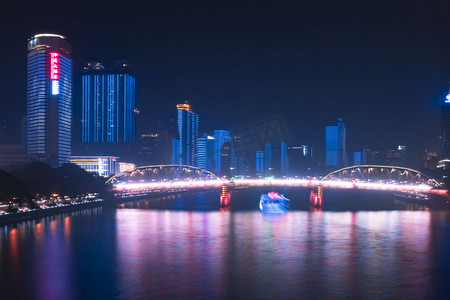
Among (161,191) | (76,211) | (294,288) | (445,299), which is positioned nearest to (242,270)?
(294,288)

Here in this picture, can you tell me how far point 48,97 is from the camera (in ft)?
460

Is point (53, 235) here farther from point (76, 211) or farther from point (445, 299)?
point (445, 299)

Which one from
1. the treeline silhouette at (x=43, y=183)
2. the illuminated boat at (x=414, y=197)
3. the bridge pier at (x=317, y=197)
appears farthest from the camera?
the illuminated boat at (x=414, y=197)

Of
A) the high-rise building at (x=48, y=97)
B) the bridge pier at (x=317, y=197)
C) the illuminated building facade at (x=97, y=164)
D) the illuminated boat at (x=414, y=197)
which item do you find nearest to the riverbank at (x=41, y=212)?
the bridge pier at (x=317, y=197)

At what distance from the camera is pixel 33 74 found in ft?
460

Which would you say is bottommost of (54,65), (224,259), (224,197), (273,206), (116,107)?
(224,259)

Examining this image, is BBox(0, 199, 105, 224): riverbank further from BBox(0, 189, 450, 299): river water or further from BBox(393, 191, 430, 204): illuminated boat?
BBox(393, 191, 430, 204): illuminated boat

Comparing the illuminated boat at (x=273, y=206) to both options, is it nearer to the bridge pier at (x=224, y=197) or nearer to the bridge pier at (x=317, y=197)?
the bridge pier at (x=317, y=197)

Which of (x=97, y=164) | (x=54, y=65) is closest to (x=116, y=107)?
(x=97, y=164)

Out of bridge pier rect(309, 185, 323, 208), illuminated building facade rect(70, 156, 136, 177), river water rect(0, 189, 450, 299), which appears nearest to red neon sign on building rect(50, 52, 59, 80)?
illuminated building facade rect(70, 156, 136, 177)

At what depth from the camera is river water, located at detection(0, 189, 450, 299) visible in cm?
2858

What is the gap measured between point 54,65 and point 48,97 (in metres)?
8.51

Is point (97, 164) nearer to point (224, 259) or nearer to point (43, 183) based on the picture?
point (43, 183)

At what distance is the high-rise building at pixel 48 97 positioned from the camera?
13550cm
